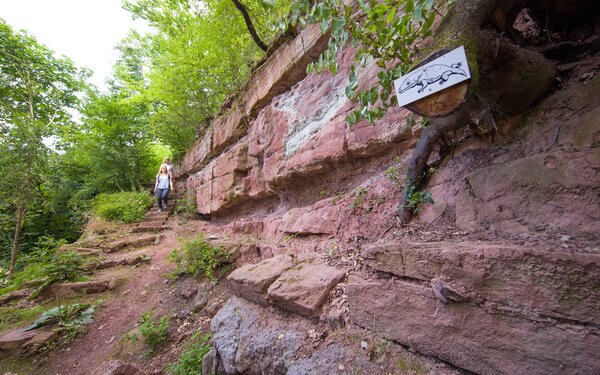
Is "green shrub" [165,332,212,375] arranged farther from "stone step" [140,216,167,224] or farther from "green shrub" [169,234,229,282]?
"stone step" [140,216,167,224]

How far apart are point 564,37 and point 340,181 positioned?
2.18 meters

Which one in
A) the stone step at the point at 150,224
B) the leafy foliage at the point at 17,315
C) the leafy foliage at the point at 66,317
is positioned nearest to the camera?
the leafy foliage at the point at 66,317

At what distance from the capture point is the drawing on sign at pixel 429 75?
1010mm

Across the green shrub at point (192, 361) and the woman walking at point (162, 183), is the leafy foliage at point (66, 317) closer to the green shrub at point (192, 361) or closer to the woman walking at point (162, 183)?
the green shrub at point (192, 361)

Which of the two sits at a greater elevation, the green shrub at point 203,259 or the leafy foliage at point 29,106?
the leafy foliage at point 29,106

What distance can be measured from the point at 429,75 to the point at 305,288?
5.65ft

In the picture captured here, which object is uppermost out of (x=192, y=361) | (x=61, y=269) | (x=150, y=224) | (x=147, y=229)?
(x=150, y=224)

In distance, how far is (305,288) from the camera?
193cm

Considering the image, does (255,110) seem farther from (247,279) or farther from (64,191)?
(64,191)

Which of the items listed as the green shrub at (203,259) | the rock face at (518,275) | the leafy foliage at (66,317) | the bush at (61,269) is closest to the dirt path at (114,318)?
the leafy foliage at (66,317)

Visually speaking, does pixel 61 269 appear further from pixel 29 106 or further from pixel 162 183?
pixel 29 106

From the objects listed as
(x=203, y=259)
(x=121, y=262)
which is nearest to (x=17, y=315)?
(x=121, y=262)

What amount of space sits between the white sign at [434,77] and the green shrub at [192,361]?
289 centimetres

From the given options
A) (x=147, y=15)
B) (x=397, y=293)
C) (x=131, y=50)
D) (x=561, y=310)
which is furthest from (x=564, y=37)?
(x=131, y=50)
